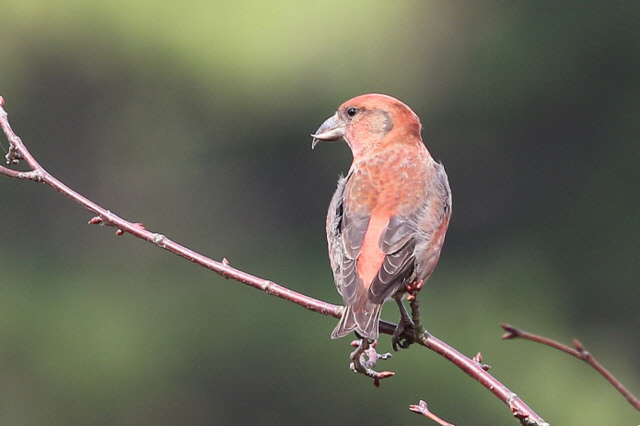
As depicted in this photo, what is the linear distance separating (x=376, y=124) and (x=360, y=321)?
1.32 meters

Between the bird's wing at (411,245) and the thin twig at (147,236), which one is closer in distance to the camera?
the thin twig at (147,236)

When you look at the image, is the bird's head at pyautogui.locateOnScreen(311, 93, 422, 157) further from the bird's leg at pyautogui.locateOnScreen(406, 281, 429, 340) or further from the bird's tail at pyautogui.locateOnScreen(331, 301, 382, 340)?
the bird's leg at pyautogui.locateOnScreen(406, 281, 429, 340)

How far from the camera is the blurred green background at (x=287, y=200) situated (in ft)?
31.7

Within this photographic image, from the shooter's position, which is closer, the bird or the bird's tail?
the bird's tail

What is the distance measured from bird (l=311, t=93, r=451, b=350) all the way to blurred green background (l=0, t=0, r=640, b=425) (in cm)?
429

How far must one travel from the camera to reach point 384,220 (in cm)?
360

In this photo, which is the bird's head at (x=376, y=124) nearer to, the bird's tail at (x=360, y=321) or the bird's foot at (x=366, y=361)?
the bird's tail at (x=360, y=321)

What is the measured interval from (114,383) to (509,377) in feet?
12.1

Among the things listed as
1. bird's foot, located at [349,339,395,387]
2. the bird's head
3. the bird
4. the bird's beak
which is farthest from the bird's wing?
the bird's beak

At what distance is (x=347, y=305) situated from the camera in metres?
3.30

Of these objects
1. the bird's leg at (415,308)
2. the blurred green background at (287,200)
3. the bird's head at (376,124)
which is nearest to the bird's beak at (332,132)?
the bird's head at (376,124)

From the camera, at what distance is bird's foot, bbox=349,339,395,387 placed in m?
2.88

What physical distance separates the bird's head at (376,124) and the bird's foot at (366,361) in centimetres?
129

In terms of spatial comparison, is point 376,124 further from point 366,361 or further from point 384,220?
point 366,361
